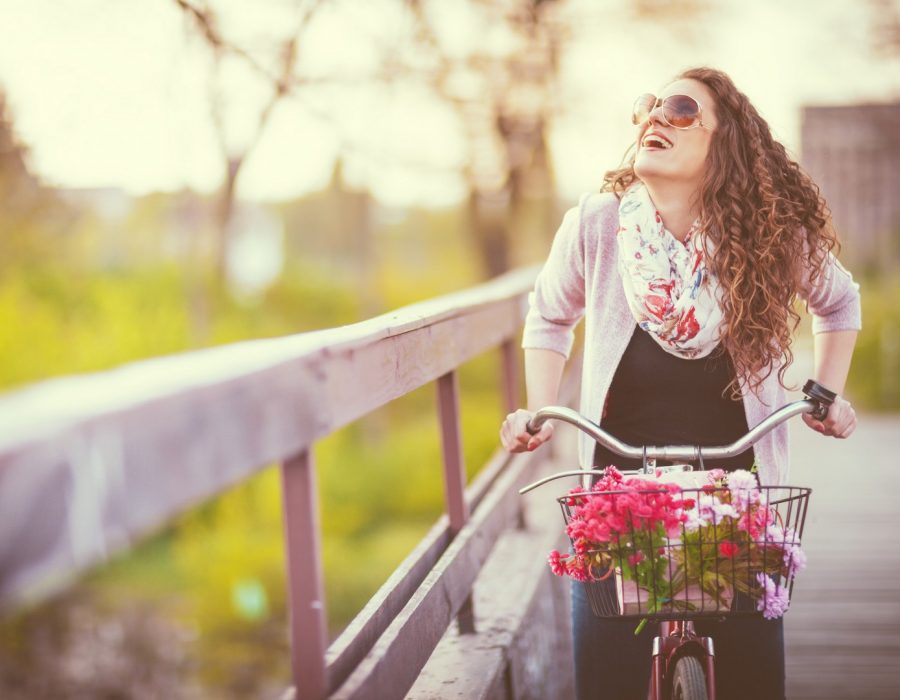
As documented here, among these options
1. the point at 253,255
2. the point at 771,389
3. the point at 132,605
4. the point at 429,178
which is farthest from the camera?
the point at 253,255

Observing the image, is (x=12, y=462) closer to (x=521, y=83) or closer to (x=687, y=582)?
(x=687, y=582)

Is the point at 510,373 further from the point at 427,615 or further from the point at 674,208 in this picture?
the point at 427,615

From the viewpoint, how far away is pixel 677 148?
2176 millimetres

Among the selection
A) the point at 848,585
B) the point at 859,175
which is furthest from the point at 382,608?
the point at 859,175

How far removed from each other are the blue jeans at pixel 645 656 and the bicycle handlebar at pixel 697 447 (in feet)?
1.30

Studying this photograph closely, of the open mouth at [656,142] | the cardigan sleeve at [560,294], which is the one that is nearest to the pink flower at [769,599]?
the cardigan sleeve at [560,294]

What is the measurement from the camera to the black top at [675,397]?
7.43ft

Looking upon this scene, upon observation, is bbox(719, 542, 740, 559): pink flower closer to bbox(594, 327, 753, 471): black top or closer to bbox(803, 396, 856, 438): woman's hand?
bbox(803, 396, 856, 438): woman's hand

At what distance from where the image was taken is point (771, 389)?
2248 mm

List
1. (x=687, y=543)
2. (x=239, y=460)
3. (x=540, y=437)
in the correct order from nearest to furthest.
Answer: (x=239, y=460) → (x=687, y=543) → (x=540, y=437)

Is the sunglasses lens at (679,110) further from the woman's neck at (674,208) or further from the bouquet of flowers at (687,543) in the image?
A: the bouquet of flowers at (687,543)

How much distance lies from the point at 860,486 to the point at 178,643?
31.5ft

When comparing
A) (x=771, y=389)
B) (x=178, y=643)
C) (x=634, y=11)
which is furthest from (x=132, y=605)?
(x=771, y=389)

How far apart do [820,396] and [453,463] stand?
41.2 inches
